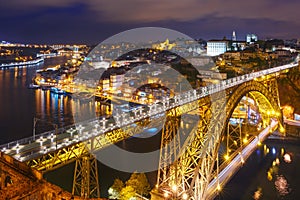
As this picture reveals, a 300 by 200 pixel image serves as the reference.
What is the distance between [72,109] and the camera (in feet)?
90.5

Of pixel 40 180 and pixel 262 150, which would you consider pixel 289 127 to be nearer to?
pixel 262 150

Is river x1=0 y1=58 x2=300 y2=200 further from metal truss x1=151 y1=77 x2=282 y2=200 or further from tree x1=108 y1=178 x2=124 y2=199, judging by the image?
metal truss x1=151 y1=77 x2=282 y2=200

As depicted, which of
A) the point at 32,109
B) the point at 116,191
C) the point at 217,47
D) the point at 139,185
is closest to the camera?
the point at 116,191

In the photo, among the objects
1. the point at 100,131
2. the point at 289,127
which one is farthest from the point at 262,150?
the point at 100,131

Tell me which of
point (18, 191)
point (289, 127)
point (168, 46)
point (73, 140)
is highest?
point (168, 46)

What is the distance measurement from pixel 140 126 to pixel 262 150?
11.4m

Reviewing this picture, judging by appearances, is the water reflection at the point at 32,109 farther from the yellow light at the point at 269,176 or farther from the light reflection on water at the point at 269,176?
the yellow light at the point at 269,176

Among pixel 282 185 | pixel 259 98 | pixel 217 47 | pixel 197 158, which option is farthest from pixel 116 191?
pixel 217 47

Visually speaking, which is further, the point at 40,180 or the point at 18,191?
the point at 40,180

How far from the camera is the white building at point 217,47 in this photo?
5431 centimetres

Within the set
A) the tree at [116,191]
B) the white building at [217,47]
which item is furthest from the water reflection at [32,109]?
the white building at [217,47]

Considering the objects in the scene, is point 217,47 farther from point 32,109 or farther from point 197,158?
point 197,158

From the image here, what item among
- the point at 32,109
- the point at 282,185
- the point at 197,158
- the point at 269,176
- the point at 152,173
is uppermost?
the point at 197,158

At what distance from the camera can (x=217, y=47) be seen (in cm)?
5509
